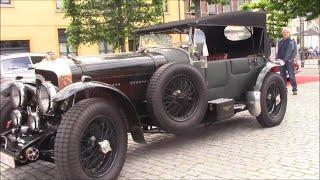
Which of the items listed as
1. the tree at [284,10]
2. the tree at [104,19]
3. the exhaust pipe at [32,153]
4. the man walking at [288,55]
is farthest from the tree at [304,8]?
the exhaust pipe at [32,153]

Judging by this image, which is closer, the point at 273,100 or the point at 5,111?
the point at 5,111

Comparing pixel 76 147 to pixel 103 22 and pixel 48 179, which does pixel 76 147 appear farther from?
pixel 103 22

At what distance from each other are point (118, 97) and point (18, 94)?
1161 mm

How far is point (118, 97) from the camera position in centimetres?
524

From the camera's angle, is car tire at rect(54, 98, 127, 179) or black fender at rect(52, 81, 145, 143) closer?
car tire at rect(54, 98, 127, 179)

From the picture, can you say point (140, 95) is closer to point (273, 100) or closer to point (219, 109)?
point (219, 109)

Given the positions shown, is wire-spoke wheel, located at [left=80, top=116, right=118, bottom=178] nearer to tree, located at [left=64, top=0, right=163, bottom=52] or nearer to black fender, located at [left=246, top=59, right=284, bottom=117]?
black fender, located at [left=246, top=59, right=284, bottom=117]

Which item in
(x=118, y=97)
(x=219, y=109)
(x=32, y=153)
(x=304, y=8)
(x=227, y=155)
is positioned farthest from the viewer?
(x=304, y=8)

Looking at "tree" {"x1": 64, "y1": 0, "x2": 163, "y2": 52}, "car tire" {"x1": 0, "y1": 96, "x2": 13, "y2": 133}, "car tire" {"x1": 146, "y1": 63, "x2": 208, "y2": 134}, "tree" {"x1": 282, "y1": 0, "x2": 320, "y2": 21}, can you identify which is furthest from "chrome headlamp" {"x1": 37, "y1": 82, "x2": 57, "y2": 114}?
"tree" {"x1": 282, "y1": 0, "x2": 320, "y2": 21}

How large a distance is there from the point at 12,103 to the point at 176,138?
8.14ft

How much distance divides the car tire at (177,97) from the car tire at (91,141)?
663 millimetres

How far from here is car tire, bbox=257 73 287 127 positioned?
7320 millimetres

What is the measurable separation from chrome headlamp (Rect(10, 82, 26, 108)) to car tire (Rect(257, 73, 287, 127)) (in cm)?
364

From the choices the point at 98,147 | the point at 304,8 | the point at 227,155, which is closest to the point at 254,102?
the point at 227,155
